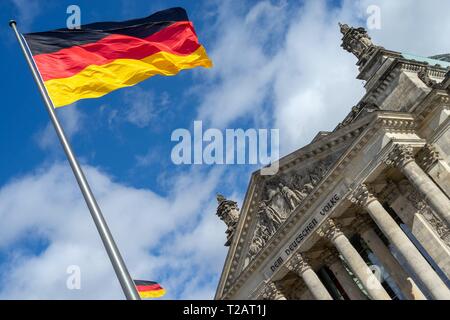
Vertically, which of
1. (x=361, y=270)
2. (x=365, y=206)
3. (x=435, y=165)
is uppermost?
(x=365, y=206)

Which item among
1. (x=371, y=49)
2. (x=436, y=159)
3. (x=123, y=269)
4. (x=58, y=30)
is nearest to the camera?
(x=123, y=269)

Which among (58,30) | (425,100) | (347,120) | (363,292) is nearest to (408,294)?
(363,292)

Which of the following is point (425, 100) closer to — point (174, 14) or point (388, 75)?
point (388, 75)

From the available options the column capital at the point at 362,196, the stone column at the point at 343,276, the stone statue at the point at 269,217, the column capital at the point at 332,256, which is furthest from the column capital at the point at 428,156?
the stone statue at the point at 269,217

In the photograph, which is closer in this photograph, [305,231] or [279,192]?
[305,231]

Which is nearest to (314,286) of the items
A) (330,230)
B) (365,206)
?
(330,230)

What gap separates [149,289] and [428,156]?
2435 centimetres

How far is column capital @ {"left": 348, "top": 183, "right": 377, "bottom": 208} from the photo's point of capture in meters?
32.4

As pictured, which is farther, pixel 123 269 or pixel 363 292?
pixel 363 292

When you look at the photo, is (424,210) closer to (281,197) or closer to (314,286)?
(314,286)

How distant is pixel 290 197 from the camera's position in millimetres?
37531

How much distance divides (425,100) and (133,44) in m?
22.6
